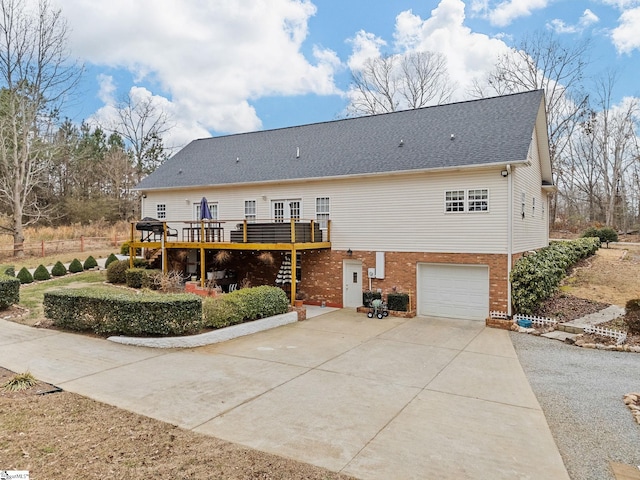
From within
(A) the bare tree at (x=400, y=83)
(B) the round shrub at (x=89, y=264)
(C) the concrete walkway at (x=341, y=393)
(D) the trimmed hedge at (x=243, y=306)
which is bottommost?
(C) the concrete walkway at (x=341, y=393)

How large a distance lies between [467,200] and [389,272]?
3648 mm

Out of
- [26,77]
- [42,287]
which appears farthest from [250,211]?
[26,77]

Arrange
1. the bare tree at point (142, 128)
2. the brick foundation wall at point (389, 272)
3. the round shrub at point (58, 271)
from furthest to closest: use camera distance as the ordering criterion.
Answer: the bare tree at point (142, 128) → the round shrub at point (58, 271) → the brick foundation wall at point (389, 272)

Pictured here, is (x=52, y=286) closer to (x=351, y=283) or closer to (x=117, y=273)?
(x=117, y=273)

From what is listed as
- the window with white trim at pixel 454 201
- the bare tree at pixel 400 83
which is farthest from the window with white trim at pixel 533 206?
the bare tree at pixel 400 83

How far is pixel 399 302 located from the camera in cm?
1410

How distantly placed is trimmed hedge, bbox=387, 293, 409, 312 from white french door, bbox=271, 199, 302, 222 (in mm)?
5052

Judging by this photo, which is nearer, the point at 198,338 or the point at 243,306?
the point at 198,338

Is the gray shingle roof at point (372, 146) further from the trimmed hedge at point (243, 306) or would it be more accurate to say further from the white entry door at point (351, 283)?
the trimmed hedge at point (243, 306)

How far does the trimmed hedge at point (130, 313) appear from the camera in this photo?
9.73m

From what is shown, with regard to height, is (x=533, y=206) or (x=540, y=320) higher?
(x=533, y=206)

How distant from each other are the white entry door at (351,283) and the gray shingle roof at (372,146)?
348 centimetres

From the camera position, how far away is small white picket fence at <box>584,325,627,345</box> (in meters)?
10.1

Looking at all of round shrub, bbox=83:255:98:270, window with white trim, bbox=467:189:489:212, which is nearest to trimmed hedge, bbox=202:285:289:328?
window with white trim, bbox=467:189:489:212
